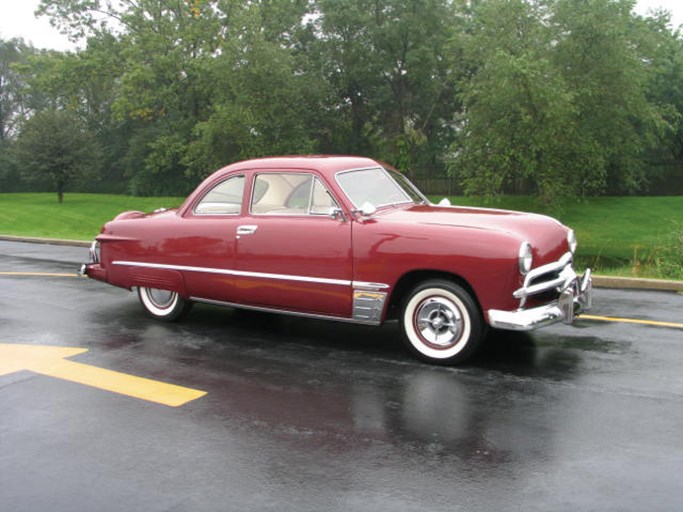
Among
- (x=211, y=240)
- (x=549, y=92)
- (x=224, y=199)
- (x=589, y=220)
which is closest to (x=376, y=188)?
(x=224, y=199)

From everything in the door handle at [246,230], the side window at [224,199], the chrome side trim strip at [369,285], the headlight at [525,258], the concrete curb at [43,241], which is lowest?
the concrete curb at [43,241]

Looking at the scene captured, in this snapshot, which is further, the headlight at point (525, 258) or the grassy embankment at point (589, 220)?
the grassy embankment at point (589, 220)

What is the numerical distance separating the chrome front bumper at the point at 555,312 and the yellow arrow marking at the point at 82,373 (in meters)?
2.44

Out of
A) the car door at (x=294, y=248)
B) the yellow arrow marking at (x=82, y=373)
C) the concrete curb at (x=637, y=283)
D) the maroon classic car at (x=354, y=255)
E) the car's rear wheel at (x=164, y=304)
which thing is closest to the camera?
the yellow arrow marking at (x=82, y=373)

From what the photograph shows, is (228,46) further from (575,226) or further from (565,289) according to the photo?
(565,289)

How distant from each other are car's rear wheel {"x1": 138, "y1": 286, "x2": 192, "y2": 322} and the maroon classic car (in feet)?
0.06

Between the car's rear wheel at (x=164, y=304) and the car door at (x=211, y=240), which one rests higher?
the car door at (x=211, y=240)

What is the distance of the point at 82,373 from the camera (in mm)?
5828

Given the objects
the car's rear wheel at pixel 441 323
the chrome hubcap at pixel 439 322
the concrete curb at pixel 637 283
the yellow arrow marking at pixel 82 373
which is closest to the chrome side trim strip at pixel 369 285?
the car's rear wheel at pixel 441 323

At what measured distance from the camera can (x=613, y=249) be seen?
24.5 metres

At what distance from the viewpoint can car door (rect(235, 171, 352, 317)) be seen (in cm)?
635

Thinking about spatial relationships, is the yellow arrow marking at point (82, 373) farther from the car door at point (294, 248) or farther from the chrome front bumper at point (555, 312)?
the chrome front bumper at point (555, 312)

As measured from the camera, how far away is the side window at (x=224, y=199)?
7156 mm

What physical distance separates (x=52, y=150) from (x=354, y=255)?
4442cm
